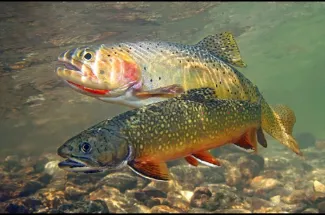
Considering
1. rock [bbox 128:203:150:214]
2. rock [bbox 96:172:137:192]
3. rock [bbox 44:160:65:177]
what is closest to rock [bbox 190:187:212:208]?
rock [bbox 128:203:150:214]

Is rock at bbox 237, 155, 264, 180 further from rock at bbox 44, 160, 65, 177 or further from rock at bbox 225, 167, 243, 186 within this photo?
rock at bbox 44, 160, 65, 177

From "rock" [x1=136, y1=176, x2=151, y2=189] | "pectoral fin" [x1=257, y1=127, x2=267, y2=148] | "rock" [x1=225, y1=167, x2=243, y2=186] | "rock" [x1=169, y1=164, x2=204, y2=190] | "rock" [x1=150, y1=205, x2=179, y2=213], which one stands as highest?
"pectoral fin" [x1=257, y1=127, x2=267, y2=148]

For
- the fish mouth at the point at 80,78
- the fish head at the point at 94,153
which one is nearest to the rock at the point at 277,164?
the fish mouth at the point at 80,78

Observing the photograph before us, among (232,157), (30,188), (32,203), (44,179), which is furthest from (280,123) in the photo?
(232,157)

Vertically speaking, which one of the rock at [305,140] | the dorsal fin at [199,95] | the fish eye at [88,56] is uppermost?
the fish eye at [88,56]

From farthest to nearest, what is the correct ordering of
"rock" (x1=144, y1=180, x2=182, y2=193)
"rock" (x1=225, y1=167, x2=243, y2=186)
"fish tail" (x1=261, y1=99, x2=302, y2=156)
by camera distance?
"rock" (x1=225, y1=167, x2=243, y2=186)
"rock" (x1=144, y1=180, x2=182, y2=193)
"fish tail" (x1=261, y1=99, x2=302, y2=156)

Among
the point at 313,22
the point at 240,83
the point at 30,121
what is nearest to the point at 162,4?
the point at 240,83

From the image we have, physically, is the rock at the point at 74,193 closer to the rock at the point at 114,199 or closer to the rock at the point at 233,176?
the rock at the point at 114,199

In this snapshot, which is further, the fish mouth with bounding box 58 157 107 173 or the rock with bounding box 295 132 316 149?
the rock with bounding box 295 132 316 149
